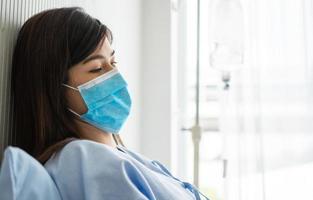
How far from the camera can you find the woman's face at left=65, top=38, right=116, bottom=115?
87 cm

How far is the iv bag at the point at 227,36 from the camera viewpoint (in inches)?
61.4

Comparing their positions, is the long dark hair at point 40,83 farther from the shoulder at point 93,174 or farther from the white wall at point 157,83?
the white wall at point 157,83

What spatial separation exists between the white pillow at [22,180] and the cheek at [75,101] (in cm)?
24

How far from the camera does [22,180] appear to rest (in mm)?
598

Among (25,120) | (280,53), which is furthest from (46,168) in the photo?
(280,53)

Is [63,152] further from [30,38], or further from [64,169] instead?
[30,38]

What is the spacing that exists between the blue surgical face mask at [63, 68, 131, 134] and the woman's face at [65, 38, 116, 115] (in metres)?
0.01

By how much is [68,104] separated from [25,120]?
4.7 inches

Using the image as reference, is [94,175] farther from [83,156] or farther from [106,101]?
[106,101]

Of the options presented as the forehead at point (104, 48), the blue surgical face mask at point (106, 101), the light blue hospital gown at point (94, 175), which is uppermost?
the forehead at point (104, 48)

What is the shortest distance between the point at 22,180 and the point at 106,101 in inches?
13.7

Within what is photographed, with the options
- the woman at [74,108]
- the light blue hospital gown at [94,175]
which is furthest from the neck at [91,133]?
the light blue hospital gown at [94,175]

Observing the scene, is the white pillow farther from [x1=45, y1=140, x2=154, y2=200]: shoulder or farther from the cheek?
the cheek

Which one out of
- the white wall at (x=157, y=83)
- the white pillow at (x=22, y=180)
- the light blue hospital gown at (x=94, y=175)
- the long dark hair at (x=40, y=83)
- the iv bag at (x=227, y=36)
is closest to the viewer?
the white pillow at (x=22, y=180)
